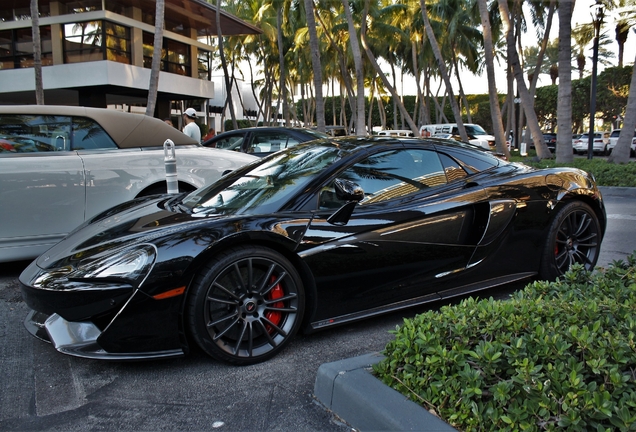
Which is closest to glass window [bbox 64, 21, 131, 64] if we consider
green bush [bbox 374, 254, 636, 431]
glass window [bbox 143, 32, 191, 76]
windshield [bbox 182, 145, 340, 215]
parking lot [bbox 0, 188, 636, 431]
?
glass window [bbox 143, 32, 191, 76]

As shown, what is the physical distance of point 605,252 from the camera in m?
5.86

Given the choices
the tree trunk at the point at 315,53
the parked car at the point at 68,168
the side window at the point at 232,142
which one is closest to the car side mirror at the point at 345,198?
the parked car at the point at 68,168

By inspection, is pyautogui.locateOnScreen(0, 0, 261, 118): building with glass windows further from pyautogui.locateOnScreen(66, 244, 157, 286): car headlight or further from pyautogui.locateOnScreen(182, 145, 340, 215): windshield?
pyautogui.locateOnScreen(66, 244, 157, 286): car headlight

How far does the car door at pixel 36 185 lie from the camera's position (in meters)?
4.72

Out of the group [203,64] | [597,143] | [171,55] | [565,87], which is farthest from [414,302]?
[597,143]

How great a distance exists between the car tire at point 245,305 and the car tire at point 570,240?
218 cm

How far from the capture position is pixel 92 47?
22.3 meters

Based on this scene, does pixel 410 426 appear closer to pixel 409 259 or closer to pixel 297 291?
pixel 297 291

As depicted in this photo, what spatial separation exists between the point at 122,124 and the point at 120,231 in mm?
2716

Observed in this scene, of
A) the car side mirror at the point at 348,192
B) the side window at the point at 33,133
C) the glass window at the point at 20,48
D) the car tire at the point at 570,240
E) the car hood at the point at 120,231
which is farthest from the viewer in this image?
the glass window at the point at 20,48

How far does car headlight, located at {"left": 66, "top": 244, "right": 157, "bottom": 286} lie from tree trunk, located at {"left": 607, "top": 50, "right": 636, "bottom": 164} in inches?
553

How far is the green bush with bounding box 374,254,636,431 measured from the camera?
1930 millimetres

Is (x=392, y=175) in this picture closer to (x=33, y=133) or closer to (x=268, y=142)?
(x=33, y=133)

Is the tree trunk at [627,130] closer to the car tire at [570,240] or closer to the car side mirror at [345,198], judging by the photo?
the car tire at [570,240]
